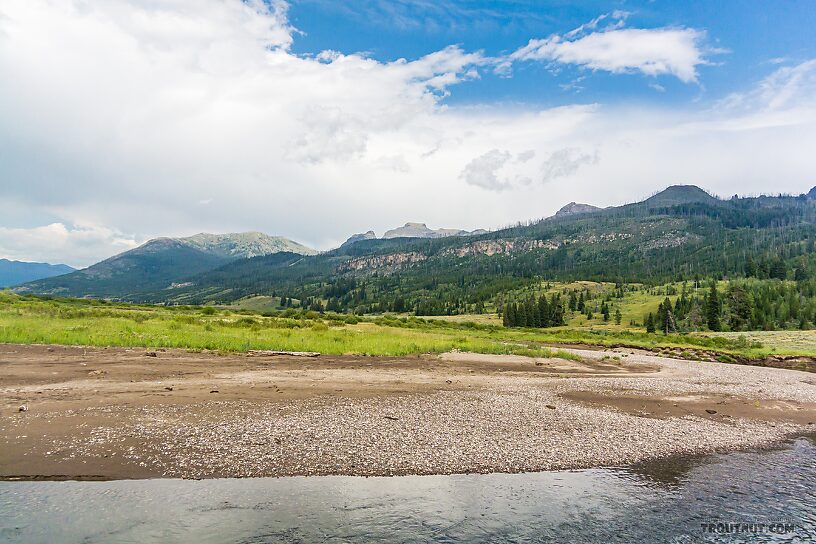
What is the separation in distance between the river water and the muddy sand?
93 cm

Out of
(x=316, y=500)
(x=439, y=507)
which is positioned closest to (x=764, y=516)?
(x=439, y=507)

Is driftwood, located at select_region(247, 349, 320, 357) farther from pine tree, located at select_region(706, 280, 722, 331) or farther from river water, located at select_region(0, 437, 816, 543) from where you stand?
pine tree, located at select_region(706, 280, 722, 331)

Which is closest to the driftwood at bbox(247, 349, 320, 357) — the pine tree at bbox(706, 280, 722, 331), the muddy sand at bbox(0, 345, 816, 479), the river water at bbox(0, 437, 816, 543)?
the muddy sand at bbox(0, 345, 816, 479)

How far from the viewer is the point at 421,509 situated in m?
11.8

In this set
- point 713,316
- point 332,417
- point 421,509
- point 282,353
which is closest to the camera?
point 421,509

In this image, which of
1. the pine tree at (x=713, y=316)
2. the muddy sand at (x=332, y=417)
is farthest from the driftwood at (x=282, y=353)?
the pine tree at (x=713, y=316)

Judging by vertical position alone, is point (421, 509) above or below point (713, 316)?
above

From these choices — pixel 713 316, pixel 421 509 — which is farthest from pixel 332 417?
pixel 713 316

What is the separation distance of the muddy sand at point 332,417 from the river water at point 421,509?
93 cm

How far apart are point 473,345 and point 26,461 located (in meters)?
43.0

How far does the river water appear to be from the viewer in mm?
10086

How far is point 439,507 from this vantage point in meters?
12.0

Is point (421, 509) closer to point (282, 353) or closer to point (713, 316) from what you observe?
point (282, 353)

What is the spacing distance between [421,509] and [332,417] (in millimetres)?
7845
